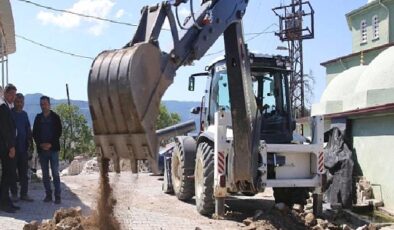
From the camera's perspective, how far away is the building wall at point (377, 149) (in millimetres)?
13367

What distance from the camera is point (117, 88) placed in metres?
4.73

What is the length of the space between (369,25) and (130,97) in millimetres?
25717

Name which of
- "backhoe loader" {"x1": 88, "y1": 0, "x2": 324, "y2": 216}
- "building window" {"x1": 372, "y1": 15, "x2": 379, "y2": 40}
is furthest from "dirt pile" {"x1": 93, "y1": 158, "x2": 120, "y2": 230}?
"building window" {"x1": 372, "y1": 15, "x2": 379, "y2": 40}

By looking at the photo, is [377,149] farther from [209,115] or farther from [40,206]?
[40,206]

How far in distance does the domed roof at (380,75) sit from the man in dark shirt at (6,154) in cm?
1233

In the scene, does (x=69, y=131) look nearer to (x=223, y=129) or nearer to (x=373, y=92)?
(x=373, y=92)

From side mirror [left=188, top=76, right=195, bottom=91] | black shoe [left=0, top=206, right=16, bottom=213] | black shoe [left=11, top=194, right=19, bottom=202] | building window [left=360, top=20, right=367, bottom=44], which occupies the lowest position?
black shoe [left=0, top=206, right=16, bottom=213]

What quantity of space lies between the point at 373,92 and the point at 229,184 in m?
9.58

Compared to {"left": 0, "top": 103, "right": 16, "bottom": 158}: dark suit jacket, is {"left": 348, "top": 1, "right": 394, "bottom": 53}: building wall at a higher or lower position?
higher

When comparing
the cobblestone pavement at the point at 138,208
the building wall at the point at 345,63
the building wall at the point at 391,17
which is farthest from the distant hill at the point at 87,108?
the building wall at the point at 391,17

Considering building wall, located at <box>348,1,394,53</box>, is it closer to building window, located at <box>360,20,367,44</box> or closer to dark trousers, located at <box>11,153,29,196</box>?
building window, located at <box>360,20,367,44</box>

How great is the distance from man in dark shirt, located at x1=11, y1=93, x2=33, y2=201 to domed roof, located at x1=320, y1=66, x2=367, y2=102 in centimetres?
1535

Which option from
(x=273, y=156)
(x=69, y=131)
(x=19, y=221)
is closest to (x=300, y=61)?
(x=69, y=131)

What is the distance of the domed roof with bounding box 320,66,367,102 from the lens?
2256 cm
